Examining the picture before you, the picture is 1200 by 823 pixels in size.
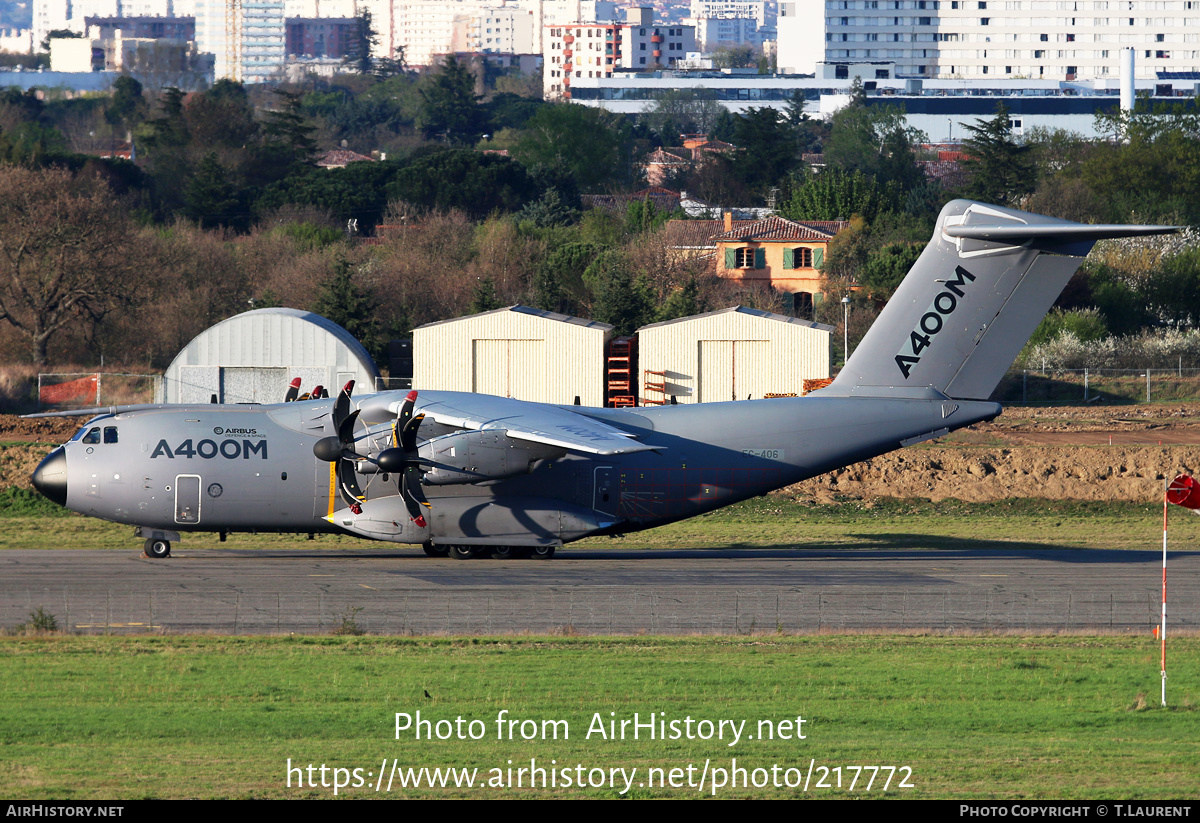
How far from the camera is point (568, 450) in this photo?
94.6ft

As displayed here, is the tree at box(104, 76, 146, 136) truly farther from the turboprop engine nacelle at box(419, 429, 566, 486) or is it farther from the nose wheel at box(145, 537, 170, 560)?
the turboprop engine nacelle at box(419, 429, 566, 486)

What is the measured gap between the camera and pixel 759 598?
85.6 feet

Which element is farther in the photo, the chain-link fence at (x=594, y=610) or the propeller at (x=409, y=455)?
the propeller at (x=409, y=455)

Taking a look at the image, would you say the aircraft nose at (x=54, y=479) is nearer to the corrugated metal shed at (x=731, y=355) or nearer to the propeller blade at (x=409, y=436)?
the propeller blade at (x=409, y=436)

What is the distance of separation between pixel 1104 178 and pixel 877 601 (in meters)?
84.2

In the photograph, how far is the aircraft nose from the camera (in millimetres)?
29516

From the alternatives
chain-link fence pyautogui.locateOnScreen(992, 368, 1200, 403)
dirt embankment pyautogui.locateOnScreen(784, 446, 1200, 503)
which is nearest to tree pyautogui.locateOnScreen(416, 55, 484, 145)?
chain-link fence pyautogui.locateOnScreen(992, 368, 1200, 403)

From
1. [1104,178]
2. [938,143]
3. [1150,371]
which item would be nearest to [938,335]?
[1150,371]

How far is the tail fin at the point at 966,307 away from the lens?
2981cm

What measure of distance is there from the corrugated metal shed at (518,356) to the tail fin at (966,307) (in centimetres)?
2362

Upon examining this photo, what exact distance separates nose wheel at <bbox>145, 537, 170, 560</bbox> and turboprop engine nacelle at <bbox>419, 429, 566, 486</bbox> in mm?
6413

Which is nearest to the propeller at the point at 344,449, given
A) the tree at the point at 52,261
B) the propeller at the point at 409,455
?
the propeller at the point at 409,455

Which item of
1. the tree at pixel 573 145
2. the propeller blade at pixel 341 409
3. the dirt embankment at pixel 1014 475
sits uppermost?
the tree at pixel 573 145
